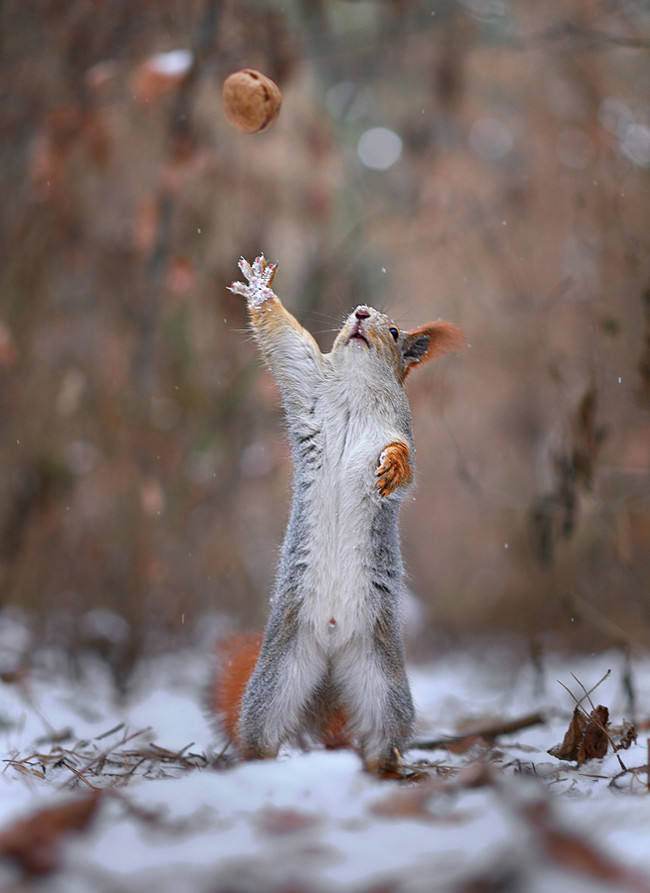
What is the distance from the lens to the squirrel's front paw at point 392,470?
65.2 inches

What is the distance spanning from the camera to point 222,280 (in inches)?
163

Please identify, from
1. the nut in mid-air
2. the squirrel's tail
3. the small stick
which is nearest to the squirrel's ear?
the nut in mid-air

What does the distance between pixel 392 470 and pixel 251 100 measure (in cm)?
96

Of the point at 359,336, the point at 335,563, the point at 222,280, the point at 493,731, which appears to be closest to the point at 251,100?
the point at 359,336

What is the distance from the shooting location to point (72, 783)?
5.43 ft

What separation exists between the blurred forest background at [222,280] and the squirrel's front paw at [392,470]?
507mm

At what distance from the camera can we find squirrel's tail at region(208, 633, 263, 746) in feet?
6.10

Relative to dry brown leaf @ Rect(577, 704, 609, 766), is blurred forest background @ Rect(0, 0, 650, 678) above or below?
above

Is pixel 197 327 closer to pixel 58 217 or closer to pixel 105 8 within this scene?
pixel 58 217

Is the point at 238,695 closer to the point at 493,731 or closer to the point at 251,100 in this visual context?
the point at 493,731

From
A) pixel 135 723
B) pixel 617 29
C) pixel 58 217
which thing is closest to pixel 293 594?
pixel 135 723

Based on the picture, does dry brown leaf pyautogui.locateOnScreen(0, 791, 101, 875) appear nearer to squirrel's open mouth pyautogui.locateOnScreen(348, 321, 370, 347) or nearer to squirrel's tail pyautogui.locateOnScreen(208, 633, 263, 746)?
squirrel's tail pyautogui.locateOnScreen(208, 633, 263, 746)

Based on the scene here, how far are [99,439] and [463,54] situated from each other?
12.5ft

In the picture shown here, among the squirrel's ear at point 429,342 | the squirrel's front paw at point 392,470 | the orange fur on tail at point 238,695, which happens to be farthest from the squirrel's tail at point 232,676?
the squirrel's ear at point 429,342
